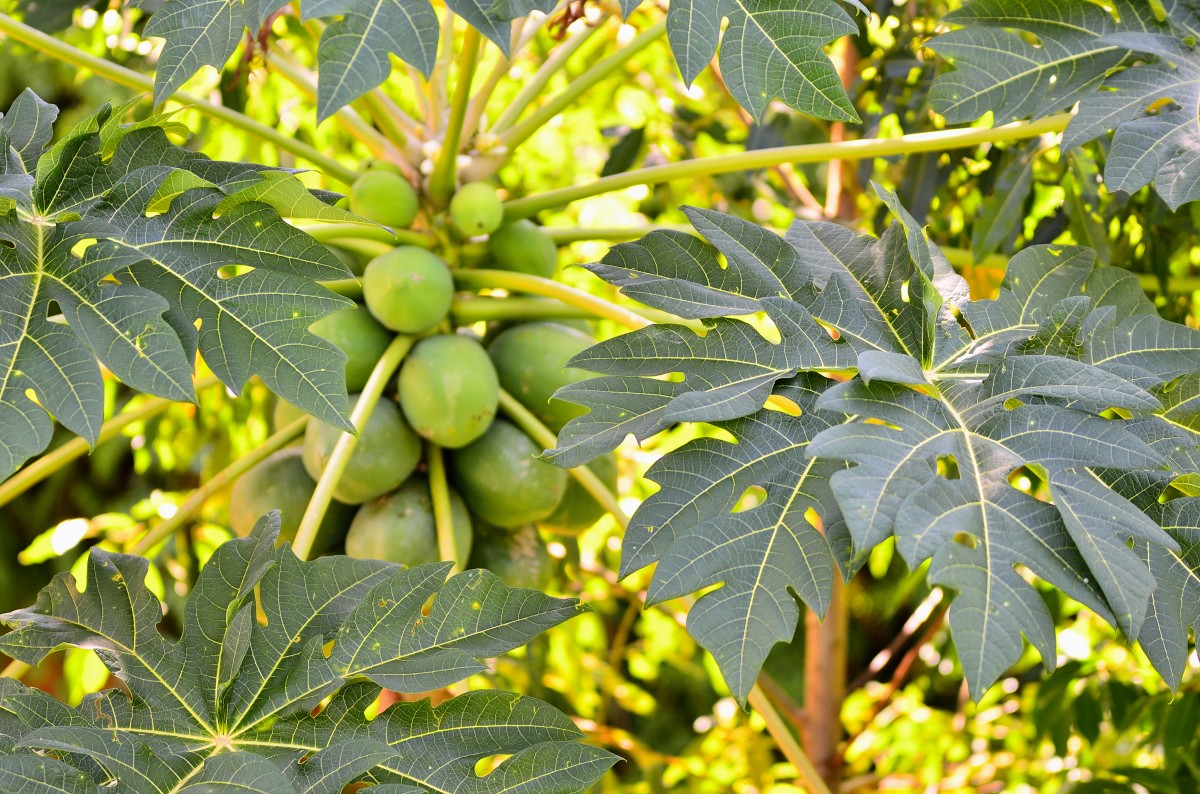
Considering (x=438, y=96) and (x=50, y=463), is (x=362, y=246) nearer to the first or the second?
(x=438, y=96)

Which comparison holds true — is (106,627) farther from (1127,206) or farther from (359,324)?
(1127,206)

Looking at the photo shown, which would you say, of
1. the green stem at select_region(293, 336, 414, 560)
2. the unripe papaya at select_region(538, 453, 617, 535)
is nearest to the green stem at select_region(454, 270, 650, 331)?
the green stem at select_region(293, 336, 414, 560)

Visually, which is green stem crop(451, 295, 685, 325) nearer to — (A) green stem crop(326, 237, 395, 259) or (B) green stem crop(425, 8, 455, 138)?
(A) green stem crop(326, 237, 395, 259)

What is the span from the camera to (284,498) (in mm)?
1283

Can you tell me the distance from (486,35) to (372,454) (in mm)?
519

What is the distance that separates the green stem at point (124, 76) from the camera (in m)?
1.14

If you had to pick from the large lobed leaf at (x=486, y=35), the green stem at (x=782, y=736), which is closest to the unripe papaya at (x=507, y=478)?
the green stem at (x=782, y=736)

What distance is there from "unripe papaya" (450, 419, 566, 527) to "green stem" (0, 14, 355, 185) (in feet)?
1.25

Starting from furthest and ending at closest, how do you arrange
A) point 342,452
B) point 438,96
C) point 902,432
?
point 438,96
point 342,452
point 902,432

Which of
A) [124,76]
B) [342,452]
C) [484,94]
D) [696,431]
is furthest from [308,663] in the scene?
[696,431]

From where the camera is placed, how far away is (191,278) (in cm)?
91

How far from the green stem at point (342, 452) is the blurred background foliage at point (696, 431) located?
0.97 feet

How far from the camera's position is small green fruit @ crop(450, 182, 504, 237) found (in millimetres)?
1289

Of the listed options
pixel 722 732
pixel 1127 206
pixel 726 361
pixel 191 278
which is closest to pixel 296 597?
pixel 191 278
